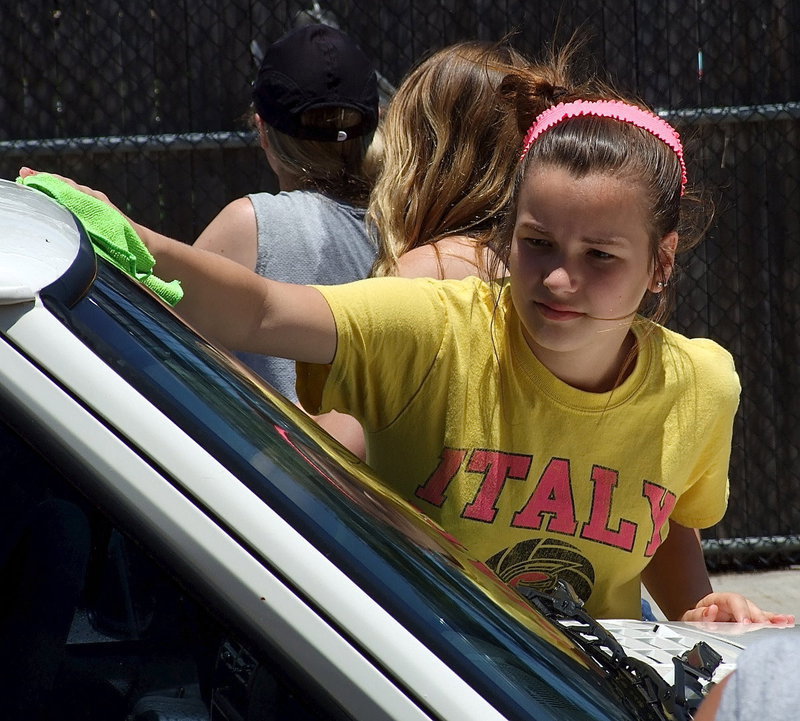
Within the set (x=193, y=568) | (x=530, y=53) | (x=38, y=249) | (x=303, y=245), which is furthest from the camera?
(x=530, y=53)

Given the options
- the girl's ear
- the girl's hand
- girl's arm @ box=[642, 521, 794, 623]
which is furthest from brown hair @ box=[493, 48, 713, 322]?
the girl's hand

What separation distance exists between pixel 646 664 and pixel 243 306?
0.73 m

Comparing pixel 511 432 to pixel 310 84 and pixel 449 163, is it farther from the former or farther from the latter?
pixel 310 84

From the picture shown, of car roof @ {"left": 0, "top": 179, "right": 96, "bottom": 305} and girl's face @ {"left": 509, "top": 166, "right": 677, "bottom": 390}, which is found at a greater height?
car roof @ {"left": 0, "top": 179, "right": 96, "bottom": 305}

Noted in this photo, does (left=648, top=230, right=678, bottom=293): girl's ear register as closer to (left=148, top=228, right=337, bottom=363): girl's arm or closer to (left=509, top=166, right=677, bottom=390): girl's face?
(left=509, top=166, right=677, bottom=390): girl's face

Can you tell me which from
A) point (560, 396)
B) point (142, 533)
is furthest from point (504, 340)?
point (142, 533)

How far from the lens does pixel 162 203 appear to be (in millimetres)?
5574

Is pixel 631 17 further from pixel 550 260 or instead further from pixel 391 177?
pixel 550 260

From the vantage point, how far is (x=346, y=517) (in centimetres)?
106

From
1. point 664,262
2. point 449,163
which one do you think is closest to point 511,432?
point 664,262

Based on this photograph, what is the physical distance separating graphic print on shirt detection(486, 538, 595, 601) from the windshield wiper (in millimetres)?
246

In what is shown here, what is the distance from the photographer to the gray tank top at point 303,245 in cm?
273

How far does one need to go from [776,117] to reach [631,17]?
0.86m

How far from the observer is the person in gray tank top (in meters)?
2.74
